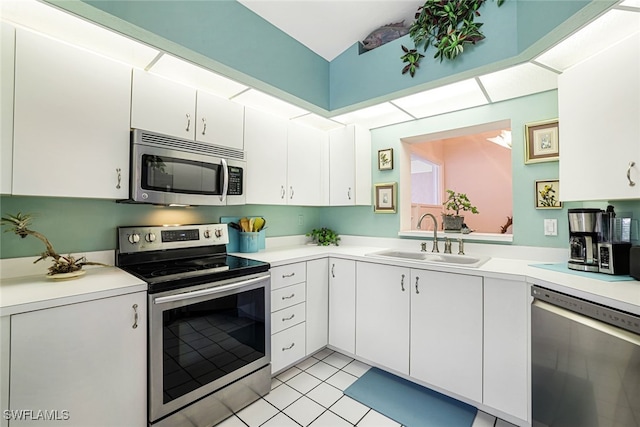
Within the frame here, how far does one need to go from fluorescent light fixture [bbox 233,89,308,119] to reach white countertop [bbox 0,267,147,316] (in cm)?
154

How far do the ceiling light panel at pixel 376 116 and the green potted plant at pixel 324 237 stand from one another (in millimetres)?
1211

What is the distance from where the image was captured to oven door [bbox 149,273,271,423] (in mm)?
1425

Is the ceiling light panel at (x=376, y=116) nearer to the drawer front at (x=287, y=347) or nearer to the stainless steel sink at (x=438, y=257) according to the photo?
the stainless steel sink at (x=438, y=257)

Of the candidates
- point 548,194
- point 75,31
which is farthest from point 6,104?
point 548,194

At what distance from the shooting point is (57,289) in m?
1.28

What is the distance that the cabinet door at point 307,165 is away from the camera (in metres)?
2.64

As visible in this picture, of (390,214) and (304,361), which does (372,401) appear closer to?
(304,361)

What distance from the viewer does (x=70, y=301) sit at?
120cm

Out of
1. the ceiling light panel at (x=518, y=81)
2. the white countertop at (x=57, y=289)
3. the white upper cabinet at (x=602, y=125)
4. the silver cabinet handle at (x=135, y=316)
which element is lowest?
the silver cabinet handle at (x=135, y=316)

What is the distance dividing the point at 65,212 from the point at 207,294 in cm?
102

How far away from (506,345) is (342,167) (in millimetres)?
1959

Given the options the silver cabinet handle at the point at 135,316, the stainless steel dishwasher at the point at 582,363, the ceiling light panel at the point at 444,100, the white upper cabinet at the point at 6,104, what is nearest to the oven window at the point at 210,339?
the silver cabinet handle at the point at 135,316

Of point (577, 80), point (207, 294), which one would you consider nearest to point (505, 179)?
point (577, 80)

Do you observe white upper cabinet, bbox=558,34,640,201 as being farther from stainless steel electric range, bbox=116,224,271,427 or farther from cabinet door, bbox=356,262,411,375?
stainless steel electric range, bbox=116,224,271,427
